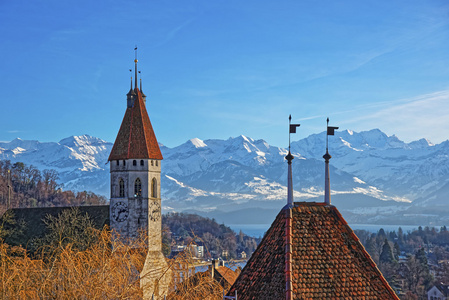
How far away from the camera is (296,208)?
1505cm

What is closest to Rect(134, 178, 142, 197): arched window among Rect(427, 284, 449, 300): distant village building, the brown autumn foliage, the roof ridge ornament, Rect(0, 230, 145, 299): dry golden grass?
the brown autumn foliage

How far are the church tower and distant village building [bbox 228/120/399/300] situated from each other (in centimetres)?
3806

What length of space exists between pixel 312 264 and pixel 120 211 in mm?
40836

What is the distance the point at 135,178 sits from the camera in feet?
176

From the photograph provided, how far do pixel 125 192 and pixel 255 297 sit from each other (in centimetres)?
4046

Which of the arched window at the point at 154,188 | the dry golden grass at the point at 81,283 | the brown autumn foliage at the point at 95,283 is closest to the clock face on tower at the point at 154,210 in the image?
the arched window at the point at 154,188

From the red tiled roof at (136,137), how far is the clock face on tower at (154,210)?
4318 millimetres

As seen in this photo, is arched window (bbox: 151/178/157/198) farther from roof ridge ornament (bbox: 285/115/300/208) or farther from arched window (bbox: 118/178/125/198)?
roof ridge ornament (bbox: 285/115/300/208)

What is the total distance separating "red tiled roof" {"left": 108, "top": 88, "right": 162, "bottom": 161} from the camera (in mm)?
54188

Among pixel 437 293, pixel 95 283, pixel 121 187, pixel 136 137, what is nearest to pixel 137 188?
pixel 121 187

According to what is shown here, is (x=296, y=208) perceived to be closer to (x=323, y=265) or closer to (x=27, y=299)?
(x=323, y=265)

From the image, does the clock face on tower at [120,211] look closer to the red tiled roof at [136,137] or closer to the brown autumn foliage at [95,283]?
the red tiled roof at [136,137]

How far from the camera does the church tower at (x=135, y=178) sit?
52.8 m

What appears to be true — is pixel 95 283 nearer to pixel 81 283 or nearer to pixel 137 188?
pixel 81 283
